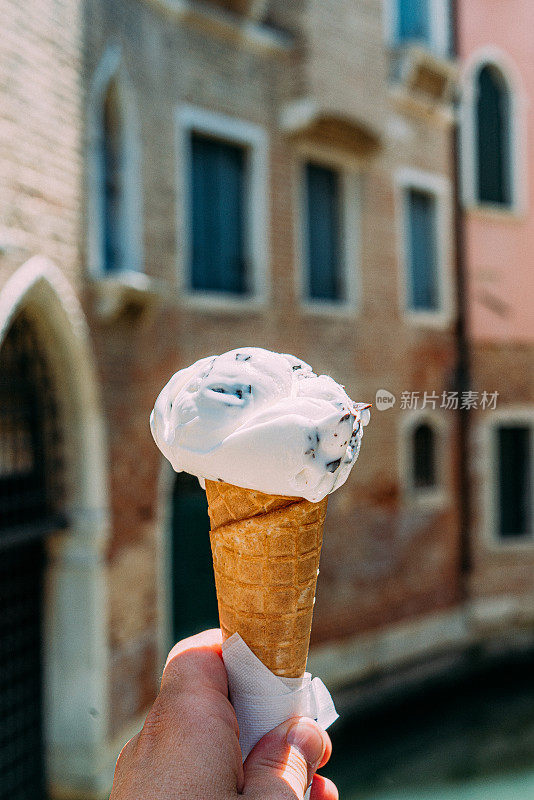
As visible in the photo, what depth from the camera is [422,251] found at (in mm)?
10000

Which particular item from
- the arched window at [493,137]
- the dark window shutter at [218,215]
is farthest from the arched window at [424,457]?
the dark window shutter at [218,215]

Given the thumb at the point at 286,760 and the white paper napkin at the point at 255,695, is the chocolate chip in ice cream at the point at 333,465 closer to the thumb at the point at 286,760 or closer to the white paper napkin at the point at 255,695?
the white paper napkin at the point at 255,695

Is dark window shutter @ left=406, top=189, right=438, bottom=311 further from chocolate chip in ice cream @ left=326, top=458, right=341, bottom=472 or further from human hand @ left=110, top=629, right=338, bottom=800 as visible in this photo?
human hand @ left=110, top=629, right=338, bottom=800

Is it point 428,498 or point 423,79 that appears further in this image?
point 428,498

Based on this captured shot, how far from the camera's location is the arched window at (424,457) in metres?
9.98

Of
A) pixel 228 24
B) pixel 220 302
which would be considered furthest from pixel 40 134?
pixel 228 24

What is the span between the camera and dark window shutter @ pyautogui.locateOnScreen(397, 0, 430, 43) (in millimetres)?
9664

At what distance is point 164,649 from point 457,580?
479cm

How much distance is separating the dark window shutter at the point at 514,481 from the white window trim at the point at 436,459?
37.8 inches

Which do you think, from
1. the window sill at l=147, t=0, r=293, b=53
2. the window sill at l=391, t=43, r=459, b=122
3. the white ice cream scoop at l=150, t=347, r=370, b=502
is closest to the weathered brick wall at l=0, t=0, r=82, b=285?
the window sill at l=147, t=0, r=293, b=53

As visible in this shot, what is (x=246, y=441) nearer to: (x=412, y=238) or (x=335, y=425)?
(x=335, y=425)

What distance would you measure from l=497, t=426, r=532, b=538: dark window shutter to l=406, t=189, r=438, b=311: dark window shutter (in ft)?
6.82

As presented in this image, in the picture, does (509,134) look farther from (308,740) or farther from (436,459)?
(308,740)

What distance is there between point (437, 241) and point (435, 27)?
8.55ft
